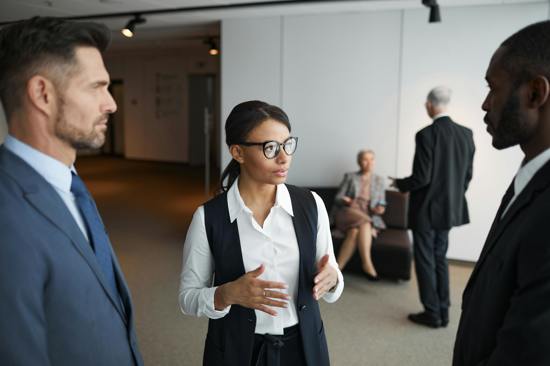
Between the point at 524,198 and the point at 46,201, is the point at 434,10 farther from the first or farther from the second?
the point at 46,201

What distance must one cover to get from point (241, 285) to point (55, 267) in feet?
1.82

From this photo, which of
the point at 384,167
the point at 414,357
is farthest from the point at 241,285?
the point at 384,167

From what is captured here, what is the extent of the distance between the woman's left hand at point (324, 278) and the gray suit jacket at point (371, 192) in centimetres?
338

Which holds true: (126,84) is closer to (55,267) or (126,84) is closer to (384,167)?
(384,167)

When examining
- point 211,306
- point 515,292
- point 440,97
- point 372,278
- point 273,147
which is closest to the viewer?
point 515,292

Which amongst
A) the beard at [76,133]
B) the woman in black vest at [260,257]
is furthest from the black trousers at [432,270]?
the beard at [76,133]

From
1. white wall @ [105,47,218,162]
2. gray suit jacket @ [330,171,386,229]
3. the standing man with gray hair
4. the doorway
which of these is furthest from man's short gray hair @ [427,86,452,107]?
white wall @ [105,47,218,162]

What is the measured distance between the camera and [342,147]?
562 cm

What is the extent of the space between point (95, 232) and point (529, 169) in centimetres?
120

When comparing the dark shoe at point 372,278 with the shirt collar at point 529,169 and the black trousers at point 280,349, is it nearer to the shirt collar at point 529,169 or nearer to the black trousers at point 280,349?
the black trousers at point 280,349

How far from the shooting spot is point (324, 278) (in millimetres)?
1455

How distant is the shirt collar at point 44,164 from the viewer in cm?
104

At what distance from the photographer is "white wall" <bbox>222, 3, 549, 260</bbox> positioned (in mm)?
5012

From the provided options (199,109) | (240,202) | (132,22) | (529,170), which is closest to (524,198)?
(529,170)
